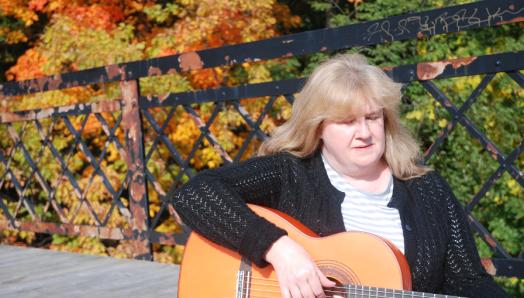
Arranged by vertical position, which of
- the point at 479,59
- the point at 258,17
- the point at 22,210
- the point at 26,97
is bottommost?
the point at 22,210

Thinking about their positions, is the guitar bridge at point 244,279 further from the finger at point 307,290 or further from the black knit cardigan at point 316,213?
the finger at point 307,290

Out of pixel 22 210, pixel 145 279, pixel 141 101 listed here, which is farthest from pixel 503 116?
pixel 22 210

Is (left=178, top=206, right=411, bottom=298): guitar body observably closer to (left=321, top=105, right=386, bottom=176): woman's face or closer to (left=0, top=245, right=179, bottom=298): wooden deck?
(left=321, top=105, right=386, bottom=176): woman's face

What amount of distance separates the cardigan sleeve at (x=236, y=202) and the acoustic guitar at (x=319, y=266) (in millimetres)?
62

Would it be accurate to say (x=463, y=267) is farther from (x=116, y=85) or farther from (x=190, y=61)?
(x=116, y=85)

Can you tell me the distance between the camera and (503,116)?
648 cm

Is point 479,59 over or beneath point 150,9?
over

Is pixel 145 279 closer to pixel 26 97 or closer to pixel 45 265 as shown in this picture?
pixel 45 265

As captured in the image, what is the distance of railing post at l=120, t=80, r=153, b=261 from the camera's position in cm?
391

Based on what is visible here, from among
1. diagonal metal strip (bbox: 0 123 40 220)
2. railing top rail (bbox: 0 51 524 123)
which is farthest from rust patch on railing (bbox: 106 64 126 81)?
diagonal metal strip (bbox: 0 123 40 220)

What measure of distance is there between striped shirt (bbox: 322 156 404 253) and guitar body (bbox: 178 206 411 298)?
151 millimetres

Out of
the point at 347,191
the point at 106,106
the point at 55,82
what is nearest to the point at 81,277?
the point at 106,106

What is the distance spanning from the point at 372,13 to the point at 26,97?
164 inches

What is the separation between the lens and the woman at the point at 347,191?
2.04 metres
